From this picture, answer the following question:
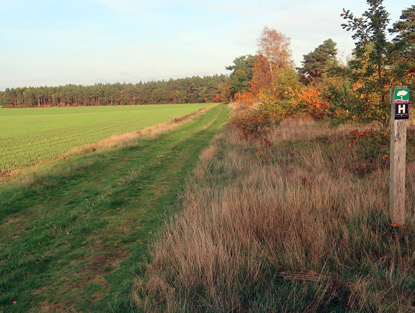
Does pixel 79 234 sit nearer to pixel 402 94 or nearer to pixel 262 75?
pixel 402 94

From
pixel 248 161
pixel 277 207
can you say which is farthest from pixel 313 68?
pixel 277 207

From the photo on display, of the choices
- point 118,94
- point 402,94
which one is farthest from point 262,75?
point 118,94

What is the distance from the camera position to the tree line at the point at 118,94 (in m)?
137

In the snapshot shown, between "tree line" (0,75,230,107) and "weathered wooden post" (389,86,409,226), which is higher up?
"tree line" (0,75,230,107)

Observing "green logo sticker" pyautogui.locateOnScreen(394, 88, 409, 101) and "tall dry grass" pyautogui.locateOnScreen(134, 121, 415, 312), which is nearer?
"tall dry grass" pyautogui.locateOnScreen(134, 121, 415, 312)

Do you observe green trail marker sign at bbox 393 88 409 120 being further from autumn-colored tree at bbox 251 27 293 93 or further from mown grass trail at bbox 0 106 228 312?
autumn-colored tree at bbox 251 27 293 93

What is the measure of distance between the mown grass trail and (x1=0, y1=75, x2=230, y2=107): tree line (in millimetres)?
128426

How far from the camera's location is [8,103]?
134m

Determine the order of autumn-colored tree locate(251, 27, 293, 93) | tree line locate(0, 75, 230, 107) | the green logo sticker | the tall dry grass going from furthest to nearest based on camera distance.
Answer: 1. tree line locate(0, 75, 230, 107)
2. autumn-colored tree locate(251, 27, 293, 93)
3. the green logo sticker
4. the tall dry grass

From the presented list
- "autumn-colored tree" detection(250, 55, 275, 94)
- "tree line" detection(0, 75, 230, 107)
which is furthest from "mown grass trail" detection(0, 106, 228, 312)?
"tree line" detection(0, 75, 230, 107)

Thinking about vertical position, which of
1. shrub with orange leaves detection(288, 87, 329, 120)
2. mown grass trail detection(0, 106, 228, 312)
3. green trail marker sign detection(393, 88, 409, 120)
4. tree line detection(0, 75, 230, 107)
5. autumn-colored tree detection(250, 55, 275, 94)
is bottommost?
mown grass trail detection(0, 106, 228, 312)

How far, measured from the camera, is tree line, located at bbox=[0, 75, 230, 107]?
13662 centimetres

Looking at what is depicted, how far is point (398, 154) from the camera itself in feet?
12.9

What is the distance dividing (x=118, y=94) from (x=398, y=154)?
155 m
